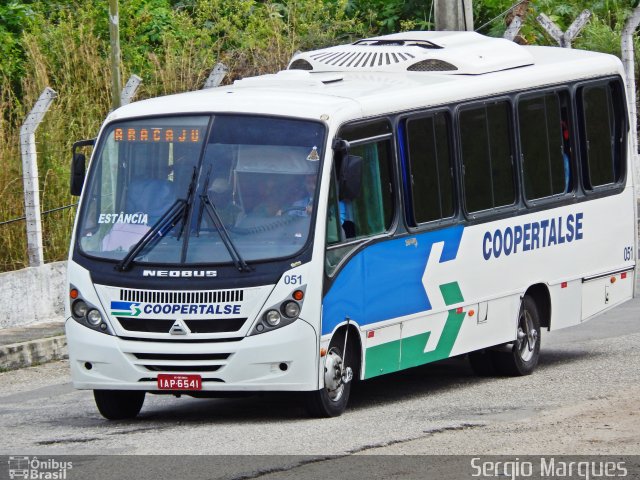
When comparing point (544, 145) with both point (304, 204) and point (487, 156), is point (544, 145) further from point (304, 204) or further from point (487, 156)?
point (304, 204)

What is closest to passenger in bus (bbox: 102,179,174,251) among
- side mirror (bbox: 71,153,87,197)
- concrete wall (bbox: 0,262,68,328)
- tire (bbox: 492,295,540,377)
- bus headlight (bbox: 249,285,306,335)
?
side mirror (bbox: 71,153,87,197)

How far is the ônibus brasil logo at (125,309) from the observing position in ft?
38.7

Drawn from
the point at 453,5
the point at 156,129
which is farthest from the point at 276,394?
the point at 453,5

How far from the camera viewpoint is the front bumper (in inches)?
456

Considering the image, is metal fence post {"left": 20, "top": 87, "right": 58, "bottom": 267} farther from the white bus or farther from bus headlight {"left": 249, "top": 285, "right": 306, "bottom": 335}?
bus headlight {"left": 249, "top": 285, "right": 306, "bottom": 335}

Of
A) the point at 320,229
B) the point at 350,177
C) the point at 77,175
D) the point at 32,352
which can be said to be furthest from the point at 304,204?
the point at 32,352

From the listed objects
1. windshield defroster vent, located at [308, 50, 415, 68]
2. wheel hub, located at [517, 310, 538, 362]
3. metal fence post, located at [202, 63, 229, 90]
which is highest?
windshield defroster vent, located at [308, 50, 415, 68]

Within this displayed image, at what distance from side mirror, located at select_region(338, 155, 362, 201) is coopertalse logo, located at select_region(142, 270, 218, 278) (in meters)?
1.17

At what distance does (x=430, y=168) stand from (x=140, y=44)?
14.6 meters

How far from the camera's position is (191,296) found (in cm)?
1165

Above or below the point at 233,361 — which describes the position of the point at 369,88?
above

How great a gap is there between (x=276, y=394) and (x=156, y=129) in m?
2.40

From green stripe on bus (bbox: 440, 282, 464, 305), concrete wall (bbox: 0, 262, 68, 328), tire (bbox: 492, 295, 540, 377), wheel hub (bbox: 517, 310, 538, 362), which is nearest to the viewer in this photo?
green stripe on bus (bbox: 440, 282, 464, 305)

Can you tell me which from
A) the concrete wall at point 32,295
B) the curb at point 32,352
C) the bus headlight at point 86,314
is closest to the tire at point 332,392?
the bus headlight at point 86,314
